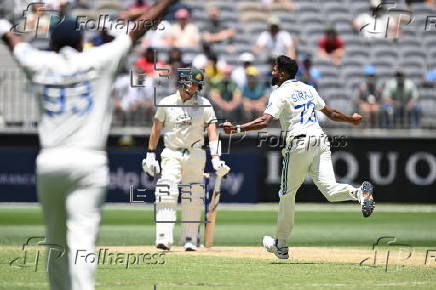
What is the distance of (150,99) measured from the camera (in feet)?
76.3

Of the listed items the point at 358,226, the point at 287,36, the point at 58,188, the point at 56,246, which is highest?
the point at 287,36

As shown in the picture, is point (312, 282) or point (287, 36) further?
point (287, 36)

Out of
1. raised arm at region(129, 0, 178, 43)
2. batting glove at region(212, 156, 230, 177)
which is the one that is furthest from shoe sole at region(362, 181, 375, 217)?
raised arm at region(129, 0, 178, 43)

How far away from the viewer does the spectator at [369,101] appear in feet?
76.9

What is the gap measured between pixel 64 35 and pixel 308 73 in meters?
17.0

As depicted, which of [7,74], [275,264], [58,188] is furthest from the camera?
[7,74]

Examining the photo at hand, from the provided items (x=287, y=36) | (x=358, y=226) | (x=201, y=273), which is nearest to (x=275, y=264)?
(x=201, y=273)

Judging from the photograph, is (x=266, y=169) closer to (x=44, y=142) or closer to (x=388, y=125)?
(x=388, y=125)

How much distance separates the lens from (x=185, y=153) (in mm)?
13906

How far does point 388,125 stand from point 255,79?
10.9ft

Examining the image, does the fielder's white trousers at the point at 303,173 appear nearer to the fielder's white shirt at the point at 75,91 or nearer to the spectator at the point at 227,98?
the fielder's white shirt at the point at 75,91

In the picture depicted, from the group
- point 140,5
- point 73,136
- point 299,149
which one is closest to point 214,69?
point 140,5
